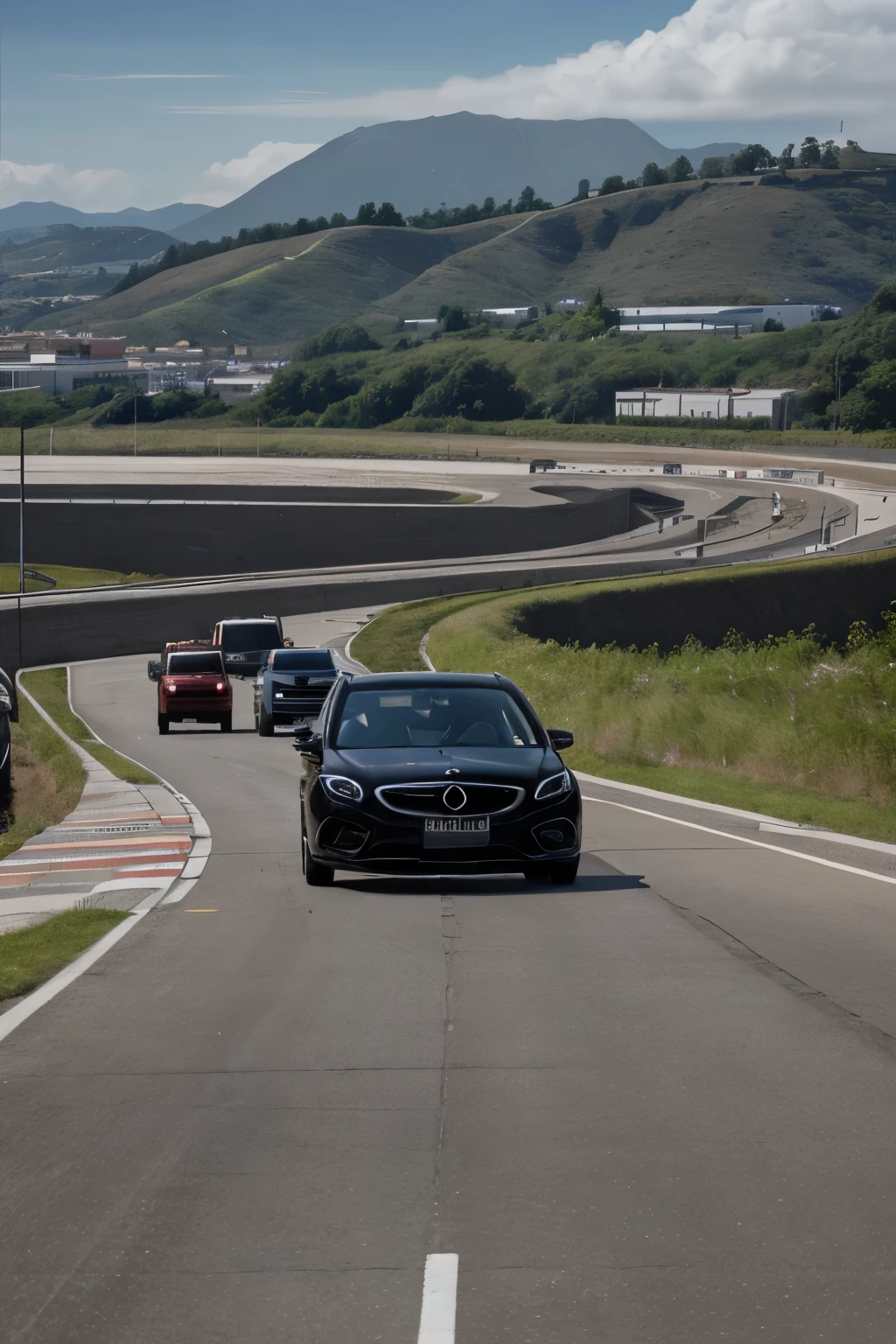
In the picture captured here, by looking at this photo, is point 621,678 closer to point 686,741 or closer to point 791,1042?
point 686,741

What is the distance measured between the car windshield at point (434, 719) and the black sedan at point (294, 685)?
17791mm

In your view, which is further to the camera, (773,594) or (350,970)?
(773,594)

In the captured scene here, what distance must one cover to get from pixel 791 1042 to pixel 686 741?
16.8 metres

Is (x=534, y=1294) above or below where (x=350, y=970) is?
above

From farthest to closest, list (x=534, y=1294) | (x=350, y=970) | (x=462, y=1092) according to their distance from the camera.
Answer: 1. (x=350, y=970)
2. (x=462, y=1092)
3. (x=534, y=1294)

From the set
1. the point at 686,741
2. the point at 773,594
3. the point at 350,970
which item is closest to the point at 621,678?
the point at 686,741

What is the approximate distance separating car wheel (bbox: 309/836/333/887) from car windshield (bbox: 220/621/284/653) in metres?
28.6

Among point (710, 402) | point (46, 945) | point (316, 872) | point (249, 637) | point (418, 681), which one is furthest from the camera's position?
point (710, 402)

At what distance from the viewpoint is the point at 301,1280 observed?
4793 millimetres

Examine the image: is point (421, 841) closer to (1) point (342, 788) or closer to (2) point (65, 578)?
(1) point (342, 788)

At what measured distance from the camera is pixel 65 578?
8550cm

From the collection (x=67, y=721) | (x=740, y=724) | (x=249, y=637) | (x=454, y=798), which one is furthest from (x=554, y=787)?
(x=249, y=637)

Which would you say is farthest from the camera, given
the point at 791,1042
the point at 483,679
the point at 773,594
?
the point at 773,594

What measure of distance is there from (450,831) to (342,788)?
896 millimetres
